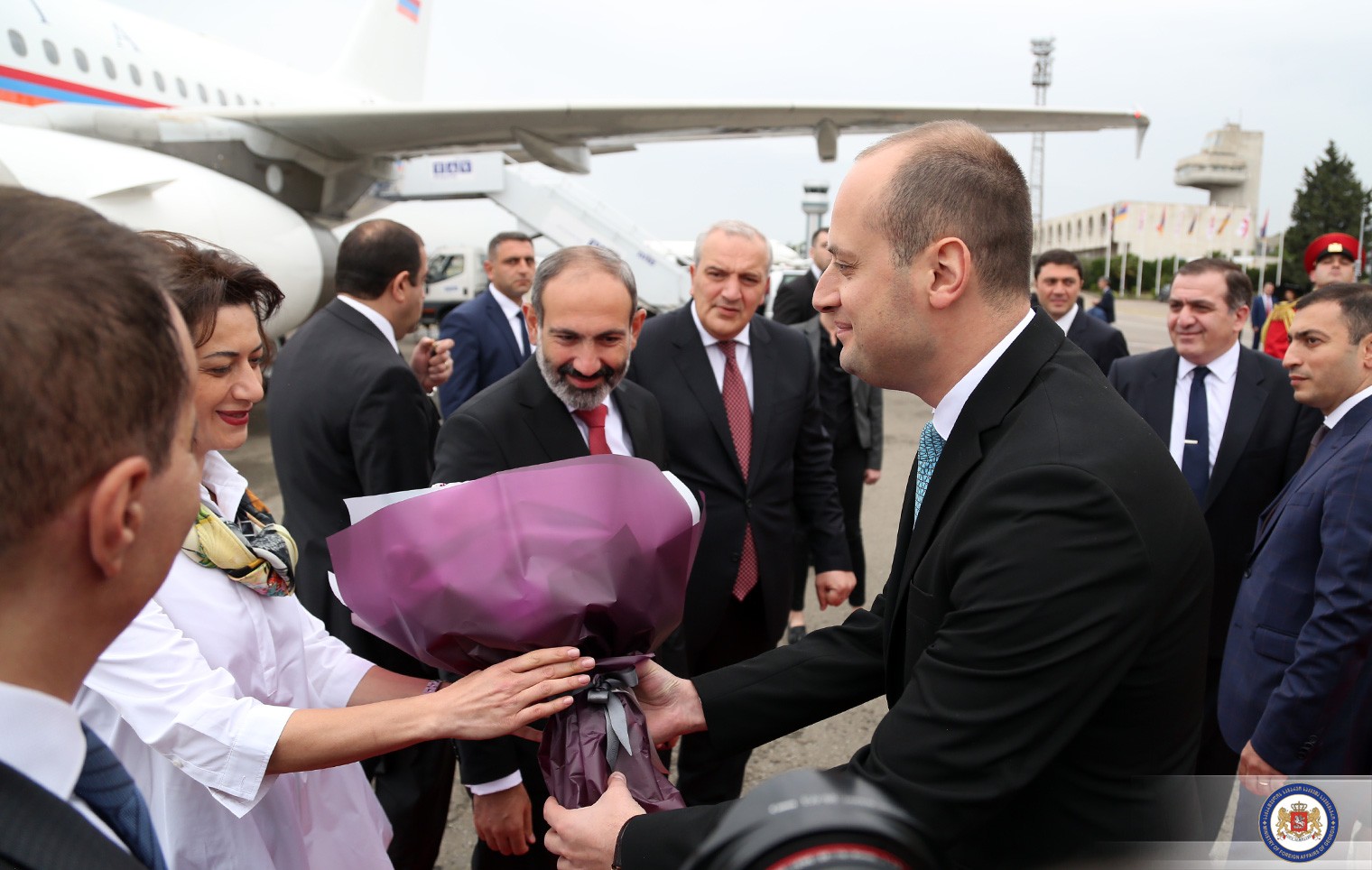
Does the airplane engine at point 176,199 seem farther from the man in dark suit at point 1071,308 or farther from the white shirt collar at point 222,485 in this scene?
the man in dark suit at point 1071,308

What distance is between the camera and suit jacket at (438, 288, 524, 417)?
5.09 meters

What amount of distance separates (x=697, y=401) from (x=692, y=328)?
0.36 metres

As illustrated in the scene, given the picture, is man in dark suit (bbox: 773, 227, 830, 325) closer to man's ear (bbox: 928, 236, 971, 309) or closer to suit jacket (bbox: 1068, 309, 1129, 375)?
suit jacket (bbox: 1068, 309, 1129, 375)

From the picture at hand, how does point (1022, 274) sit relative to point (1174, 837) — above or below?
above

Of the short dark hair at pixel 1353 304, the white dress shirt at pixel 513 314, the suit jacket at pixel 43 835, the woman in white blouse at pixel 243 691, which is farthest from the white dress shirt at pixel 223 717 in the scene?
the white dress shirt at pixel 513 314

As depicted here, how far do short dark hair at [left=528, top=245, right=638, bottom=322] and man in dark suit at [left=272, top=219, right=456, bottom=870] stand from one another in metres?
0.73

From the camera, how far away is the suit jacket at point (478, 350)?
5.09m

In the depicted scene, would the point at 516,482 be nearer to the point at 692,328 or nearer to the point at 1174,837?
the point at 1174,837

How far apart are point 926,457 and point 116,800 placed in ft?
4.40

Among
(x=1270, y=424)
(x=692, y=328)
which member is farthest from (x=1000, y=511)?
(x=1270, y=424)

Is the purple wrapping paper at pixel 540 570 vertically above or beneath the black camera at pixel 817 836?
beneath

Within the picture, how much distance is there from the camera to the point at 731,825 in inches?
27.4

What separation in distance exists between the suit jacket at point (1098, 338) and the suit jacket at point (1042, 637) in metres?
4.10

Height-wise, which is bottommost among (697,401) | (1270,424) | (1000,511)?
(1270,424)
